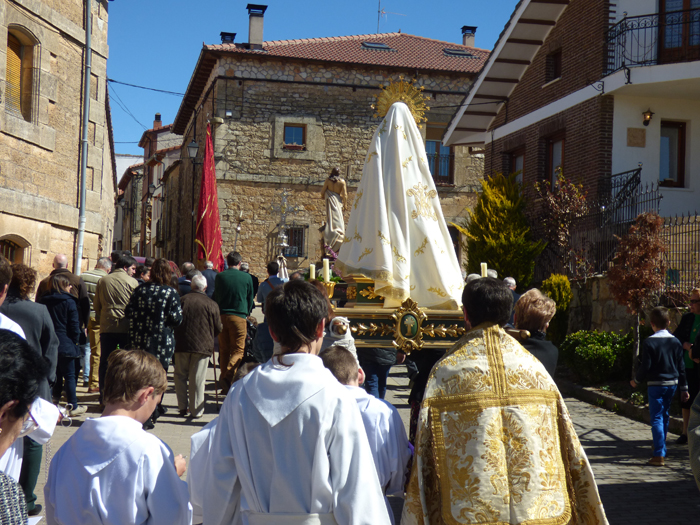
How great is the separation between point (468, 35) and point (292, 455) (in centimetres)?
3091

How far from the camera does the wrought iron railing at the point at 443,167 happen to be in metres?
26.4

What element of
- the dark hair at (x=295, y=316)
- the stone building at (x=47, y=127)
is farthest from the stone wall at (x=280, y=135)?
the dark hair at (x=295, y=316)

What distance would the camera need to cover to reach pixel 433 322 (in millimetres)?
5555

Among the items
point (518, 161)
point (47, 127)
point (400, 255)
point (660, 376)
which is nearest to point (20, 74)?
point (47, 127)

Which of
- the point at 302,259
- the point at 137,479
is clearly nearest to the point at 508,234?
the point at 302,259

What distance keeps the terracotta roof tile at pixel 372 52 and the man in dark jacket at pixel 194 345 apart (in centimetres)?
1799

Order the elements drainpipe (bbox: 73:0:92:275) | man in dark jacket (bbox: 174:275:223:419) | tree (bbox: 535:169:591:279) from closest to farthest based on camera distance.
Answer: man in dark jacket (bbox: 174:275:223:419) → drainpipe (bbox: 73:0:92:275) → tree (bbox: 535:169:591:279)

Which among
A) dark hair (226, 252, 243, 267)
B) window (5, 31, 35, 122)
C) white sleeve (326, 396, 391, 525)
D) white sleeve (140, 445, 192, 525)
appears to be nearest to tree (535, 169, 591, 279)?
dark hair (226, 252, 243, 267)

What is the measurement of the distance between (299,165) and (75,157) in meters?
12.6

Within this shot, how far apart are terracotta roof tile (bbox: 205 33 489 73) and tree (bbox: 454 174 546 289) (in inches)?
439

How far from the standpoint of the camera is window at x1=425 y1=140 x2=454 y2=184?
2644cm

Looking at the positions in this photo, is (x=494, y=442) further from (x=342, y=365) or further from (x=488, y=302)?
(x=342, y=365)

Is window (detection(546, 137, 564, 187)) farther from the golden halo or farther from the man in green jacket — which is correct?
the golden halo

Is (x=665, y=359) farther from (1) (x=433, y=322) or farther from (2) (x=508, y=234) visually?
(2) (x=508, y=234)
